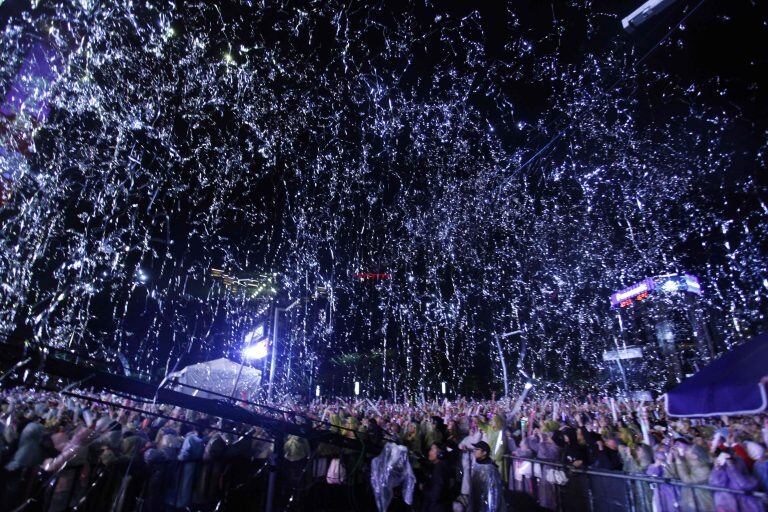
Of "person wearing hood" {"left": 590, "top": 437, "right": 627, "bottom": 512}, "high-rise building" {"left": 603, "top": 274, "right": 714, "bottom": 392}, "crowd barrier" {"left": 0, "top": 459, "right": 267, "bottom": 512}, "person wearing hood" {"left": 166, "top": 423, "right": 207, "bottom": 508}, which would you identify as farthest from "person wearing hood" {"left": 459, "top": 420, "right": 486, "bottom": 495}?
"high-rise building" {"left": 603, "top": 274, "right": 714, "bottom": 392}

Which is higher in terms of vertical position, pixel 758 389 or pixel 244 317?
pixel 244 317

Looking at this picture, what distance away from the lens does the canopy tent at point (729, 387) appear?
361 centimetres

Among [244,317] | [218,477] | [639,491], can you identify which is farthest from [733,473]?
[244,317]

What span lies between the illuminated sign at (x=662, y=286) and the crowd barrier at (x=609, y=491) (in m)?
83.2

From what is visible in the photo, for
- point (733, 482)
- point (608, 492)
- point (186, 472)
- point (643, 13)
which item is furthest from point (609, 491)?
point (643, 13)

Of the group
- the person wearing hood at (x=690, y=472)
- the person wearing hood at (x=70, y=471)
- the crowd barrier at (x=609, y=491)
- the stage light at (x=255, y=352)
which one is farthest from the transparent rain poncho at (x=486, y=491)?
the stage light at (x=255, y=352)

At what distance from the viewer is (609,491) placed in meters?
6.80

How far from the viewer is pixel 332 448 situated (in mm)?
8773

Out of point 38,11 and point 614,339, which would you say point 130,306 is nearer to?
point 38,11

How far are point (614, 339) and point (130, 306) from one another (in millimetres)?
94263

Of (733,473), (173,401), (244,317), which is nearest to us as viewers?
(173,401)

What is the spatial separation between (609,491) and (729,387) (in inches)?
159

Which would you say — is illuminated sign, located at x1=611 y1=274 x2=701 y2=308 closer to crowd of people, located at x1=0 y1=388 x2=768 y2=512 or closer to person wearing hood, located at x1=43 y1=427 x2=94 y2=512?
crowd of people, located at x1=0 y1=388 x2=768 y2=512

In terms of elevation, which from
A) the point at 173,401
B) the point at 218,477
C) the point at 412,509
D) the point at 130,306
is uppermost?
the point at 130,306
